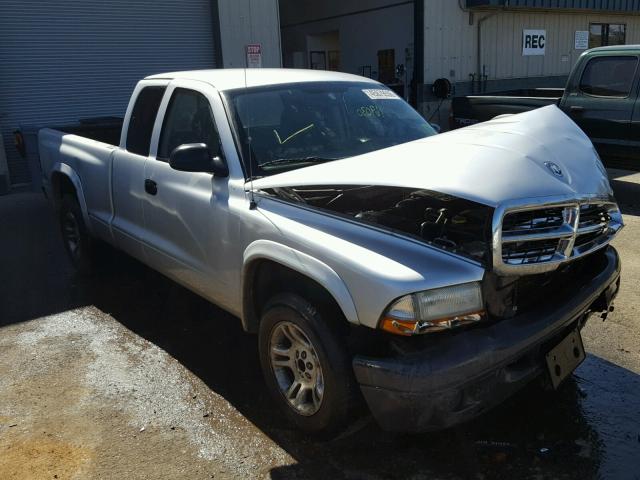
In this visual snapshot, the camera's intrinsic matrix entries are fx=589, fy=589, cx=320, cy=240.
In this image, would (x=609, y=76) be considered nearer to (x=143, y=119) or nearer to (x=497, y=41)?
(x=143, y=119)

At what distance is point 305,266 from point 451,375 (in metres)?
0.85

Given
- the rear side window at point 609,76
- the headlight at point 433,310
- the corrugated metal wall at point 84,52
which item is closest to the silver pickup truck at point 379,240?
the headlight at point 433,310

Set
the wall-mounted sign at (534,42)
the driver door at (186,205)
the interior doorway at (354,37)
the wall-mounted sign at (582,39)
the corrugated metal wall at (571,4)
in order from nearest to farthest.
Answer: the driver door at (186,205), the corrugated metal wall at (571,4), the interior doorway at (354,37), the wall-mounted sign at (534,42), the wall-mounted sign at (582,39)

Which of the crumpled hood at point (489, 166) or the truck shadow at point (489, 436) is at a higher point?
the crumpled hood at point (489, 166)

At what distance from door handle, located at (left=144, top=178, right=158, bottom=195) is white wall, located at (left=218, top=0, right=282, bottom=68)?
8.90 meters

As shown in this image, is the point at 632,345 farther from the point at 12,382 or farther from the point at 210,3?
the point at 210,3

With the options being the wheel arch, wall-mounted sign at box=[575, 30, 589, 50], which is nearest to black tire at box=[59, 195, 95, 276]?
the wheel arch

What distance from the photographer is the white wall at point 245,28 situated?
12.5m

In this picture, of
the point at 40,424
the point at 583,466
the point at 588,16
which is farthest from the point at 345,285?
the point at 588,16

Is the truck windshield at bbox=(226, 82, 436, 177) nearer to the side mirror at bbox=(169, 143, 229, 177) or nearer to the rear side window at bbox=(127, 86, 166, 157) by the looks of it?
the side mirror at bbox=(169, 143, 229, 177)

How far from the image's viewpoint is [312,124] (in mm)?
3809

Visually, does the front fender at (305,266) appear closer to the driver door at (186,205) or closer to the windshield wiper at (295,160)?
the driver door at (186,205)

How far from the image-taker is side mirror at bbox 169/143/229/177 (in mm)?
3381

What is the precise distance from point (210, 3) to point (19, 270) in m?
8.23
